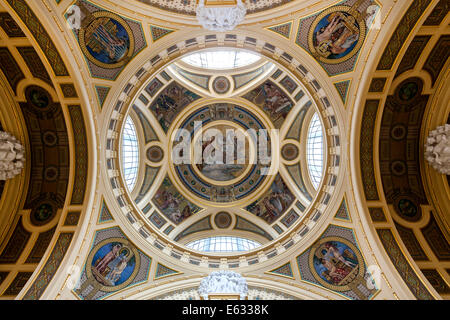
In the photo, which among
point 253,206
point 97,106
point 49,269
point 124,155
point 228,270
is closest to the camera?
point 49,269

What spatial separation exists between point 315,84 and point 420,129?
5019 millimetres

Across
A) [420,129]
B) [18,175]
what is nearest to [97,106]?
[18,175]

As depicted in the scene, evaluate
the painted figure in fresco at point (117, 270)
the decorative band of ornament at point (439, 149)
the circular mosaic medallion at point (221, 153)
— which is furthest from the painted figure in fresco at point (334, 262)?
the circular mosaic medallion at point (221, 153)

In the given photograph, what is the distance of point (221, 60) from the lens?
73.8 ft

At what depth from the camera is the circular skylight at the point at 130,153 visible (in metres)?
20.9

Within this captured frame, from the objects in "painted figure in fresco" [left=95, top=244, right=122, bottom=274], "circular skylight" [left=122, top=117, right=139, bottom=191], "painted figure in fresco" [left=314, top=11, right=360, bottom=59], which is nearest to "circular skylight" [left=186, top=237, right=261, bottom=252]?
"circular skylight" [left=122, top=117, right=139, bottom=191]

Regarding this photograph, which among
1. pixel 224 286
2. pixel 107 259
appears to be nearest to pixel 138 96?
pixel 107 259

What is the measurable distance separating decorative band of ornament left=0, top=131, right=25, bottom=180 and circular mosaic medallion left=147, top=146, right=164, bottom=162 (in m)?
11.2

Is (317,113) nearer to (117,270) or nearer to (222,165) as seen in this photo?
(117,270)

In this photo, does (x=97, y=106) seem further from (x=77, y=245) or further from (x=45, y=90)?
(x=77, y=245)

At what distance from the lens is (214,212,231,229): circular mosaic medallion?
24562mm

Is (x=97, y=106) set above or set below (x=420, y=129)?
above

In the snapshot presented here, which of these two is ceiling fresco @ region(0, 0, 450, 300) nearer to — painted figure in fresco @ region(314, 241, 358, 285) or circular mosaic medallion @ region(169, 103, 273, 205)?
painted figure in fresco @ region(314, 241, 358, 285)

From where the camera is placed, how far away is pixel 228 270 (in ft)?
48.5
